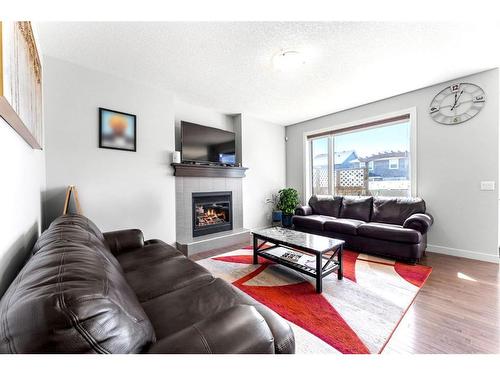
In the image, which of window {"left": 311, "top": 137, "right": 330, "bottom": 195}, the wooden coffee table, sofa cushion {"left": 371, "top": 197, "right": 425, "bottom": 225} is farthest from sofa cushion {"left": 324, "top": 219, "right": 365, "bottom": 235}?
window {"left": 311, "top": 137, "right": 330, "bottom": 195}

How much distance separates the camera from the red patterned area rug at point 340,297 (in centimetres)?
137

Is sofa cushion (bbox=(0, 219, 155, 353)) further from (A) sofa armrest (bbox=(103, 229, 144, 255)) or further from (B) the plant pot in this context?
(B) the plant pot

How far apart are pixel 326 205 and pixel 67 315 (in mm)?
3955

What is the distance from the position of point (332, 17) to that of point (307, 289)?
208cm

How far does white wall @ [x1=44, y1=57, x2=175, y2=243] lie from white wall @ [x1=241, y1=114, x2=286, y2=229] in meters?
1.59

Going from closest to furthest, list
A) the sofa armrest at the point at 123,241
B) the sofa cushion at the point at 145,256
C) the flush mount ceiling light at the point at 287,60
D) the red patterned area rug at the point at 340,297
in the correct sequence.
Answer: the red patterned area rug at the point at 340,297 < the sofa cushion at the point at 145,256 < the sofa armrest at the point at 123,241 < the flush mount ceiling light at the point at 287,60

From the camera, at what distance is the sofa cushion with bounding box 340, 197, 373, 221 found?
3.45 meters

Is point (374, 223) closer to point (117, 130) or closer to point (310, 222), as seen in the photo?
point (310, 222)

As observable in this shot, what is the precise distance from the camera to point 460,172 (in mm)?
2873

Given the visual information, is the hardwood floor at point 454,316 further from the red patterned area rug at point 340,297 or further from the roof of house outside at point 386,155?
the roof of house outside at point 386,155

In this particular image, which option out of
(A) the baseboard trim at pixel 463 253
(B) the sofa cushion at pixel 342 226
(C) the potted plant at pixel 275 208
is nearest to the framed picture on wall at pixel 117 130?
(C) the potted plant at pixel 275 208

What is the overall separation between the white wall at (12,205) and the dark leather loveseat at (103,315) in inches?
5.3

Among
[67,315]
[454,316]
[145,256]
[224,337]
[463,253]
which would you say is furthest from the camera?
[463,253]

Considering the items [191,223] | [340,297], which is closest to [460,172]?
[340,297]
